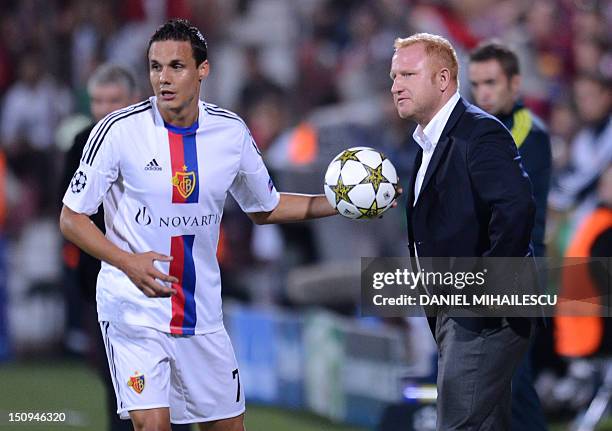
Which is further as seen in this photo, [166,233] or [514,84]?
[514,84]

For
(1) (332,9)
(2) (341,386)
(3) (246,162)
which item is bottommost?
(2) (341,386)

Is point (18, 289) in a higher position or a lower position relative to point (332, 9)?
lower

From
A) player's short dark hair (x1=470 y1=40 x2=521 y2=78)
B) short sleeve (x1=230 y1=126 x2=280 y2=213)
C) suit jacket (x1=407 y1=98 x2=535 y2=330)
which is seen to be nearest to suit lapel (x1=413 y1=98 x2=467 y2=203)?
suit jacket (x1=407 y1=98 x2=535 y2=330)

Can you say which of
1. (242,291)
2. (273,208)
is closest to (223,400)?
(273,208)

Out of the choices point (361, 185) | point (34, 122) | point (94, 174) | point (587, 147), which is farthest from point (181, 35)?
point (34, 122)

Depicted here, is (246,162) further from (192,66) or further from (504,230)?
(504,230)

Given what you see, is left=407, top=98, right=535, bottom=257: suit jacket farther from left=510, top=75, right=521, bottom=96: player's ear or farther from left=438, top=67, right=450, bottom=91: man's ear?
left=510, top=75, right=521, bottom=96: player's ear

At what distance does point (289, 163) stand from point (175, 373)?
499 cm

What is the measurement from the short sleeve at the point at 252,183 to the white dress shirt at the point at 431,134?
0.73 m

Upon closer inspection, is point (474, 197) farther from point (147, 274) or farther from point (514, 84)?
point (514, 84)

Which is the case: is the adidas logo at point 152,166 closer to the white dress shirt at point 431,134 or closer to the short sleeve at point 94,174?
the short sleeve at point 94,174

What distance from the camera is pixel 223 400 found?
4777 millimetres

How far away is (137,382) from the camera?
15.0 ft

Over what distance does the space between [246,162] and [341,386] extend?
132 inches
